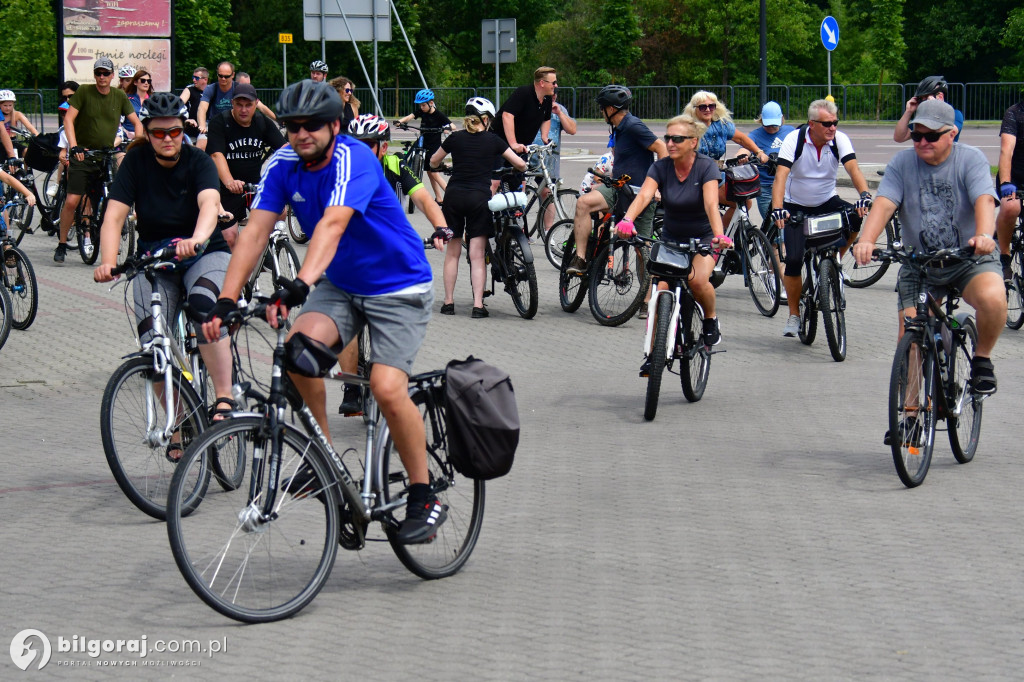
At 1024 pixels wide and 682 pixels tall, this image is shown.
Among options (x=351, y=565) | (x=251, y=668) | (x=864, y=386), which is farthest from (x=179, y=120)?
(x=864, y=386)

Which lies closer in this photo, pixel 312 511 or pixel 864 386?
pixel 312 511

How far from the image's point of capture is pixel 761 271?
40.6 ft

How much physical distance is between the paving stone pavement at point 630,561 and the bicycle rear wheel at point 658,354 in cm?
14

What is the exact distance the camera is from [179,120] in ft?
21.7

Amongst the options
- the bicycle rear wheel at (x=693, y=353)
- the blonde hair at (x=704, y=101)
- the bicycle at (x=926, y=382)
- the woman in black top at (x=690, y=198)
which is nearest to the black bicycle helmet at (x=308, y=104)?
the bicycle at (x=926, y=382)

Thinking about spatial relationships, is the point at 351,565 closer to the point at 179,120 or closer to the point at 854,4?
the point at 179,120

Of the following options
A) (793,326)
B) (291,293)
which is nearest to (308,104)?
(291,293)

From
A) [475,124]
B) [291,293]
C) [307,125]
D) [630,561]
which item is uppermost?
[475,124]

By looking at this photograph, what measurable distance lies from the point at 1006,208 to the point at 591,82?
4943 centimetres

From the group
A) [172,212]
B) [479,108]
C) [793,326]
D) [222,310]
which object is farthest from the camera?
[479,108]

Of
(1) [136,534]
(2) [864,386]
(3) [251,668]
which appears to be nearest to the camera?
(3) [251,668]

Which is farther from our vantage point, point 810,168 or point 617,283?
point 617,283

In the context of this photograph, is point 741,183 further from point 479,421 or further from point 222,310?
point 222,310

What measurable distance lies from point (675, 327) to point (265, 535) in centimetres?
427
